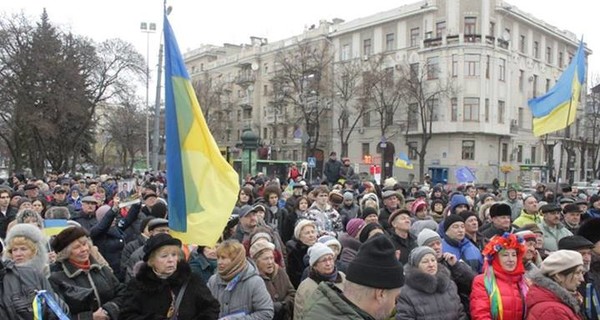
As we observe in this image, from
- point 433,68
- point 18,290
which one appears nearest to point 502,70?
point 433,68

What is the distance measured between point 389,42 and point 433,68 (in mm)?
5854

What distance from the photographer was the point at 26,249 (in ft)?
14.5

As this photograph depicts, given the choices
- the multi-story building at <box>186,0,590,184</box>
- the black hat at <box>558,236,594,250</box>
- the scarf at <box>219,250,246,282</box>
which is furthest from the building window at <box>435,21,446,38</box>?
the scarf at <box>219,250,246,282</box>

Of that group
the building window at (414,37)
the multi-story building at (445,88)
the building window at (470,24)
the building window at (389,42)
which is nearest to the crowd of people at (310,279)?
the multi-story building at (445,88)

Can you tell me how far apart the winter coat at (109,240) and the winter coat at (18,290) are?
275 centimetres

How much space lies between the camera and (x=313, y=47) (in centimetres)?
5291

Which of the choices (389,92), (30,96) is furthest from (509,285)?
(389,92)

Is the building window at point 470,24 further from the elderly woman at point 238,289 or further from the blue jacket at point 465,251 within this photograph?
the elderly woman at point 238,289

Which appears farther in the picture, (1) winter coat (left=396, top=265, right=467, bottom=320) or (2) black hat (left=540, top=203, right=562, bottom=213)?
(2) black hat (left=540, top=203, right=562, bottom=213)

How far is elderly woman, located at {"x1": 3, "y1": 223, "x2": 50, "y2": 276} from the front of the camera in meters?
4.39

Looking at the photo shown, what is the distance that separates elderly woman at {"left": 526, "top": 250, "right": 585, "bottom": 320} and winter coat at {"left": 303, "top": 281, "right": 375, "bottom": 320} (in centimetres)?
172

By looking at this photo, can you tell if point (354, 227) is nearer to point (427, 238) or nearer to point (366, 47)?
point (427, 238)

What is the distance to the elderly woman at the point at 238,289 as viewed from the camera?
439 cm

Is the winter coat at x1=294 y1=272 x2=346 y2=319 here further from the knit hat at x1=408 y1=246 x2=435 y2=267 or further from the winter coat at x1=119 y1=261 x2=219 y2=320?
the winter coat at x1=119 y1=261 x2=219 y2=320
